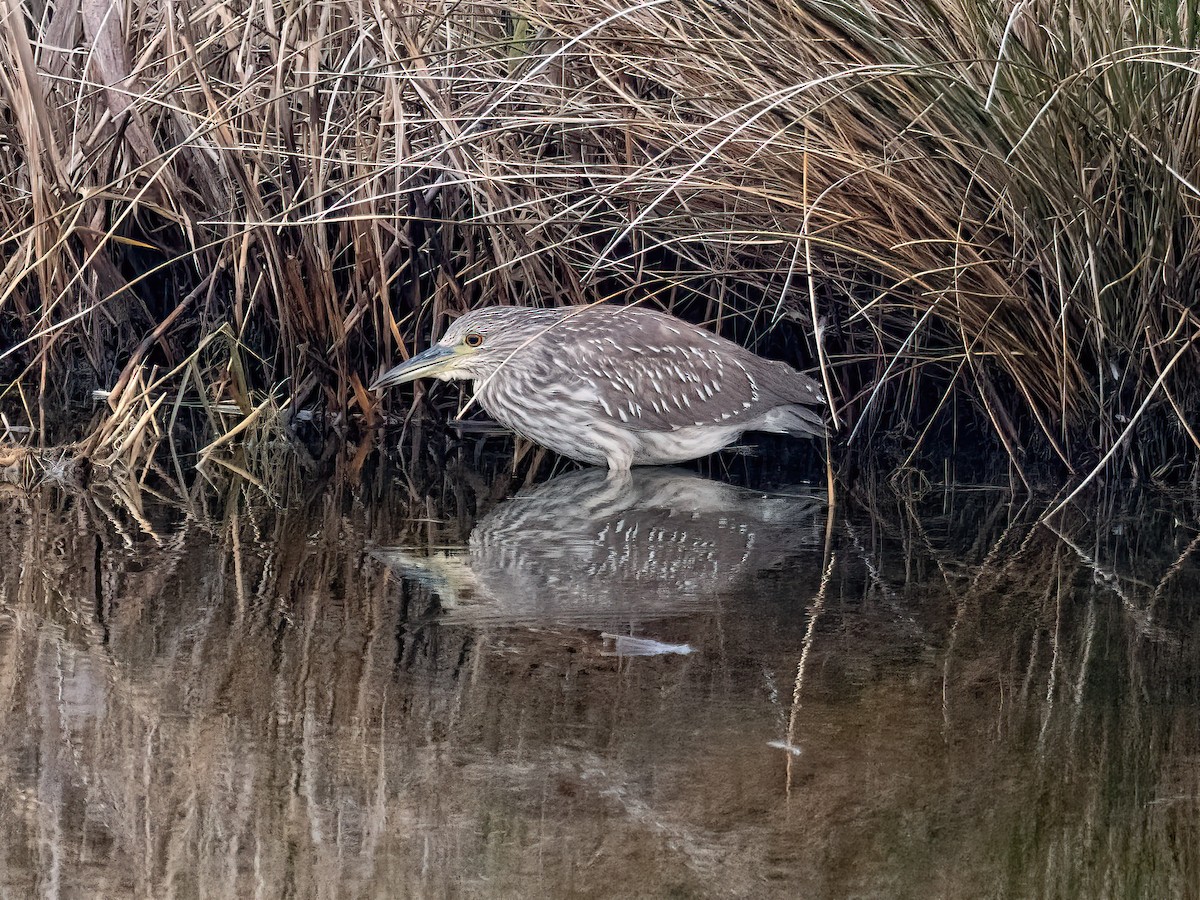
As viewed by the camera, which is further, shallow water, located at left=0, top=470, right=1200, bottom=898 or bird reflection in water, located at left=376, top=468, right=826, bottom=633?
bird reflection in water, located at left=376, top=468, right=826, bottom=633

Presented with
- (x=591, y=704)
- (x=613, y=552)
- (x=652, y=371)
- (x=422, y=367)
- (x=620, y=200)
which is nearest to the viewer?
(x=591, y=704)

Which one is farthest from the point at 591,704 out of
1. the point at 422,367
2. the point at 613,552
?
the point at 422,367

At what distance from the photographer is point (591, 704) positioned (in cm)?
291

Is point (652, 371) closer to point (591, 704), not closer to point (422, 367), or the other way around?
point (422, 367)

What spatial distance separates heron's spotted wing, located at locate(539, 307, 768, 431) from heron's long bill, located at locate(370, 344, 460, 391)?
1.09 ft

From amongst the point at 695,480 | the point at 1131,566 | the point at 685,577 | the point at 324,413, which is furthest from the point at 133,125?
the point at 1131,566

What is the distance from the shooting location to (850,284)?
5359 millimetres

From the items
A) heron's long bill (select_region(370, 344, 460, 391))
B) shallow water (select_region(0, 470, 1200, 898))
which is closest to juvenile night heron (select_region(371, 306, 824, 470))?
heron's long bill (select_region(370, 344, 460, 391))

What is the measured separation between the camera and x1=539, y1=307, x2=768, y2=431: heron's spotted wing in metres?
5.37

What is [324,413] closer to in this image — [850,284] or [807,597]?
[850,284]

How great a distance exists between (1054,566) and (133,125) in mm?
3489

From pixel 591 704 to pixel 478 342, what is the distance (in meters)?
2.59

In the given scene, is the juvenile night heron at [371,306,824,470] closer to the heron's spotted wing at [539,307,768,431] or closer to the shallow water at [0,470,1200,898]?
the heron's spotted wing at [539,307,768,431]

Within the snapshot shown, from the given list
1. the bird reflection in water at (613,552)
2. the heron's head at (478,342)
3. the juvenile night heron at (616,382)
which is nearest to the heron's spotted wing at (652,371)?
the juvenile night heron at (616,382)
